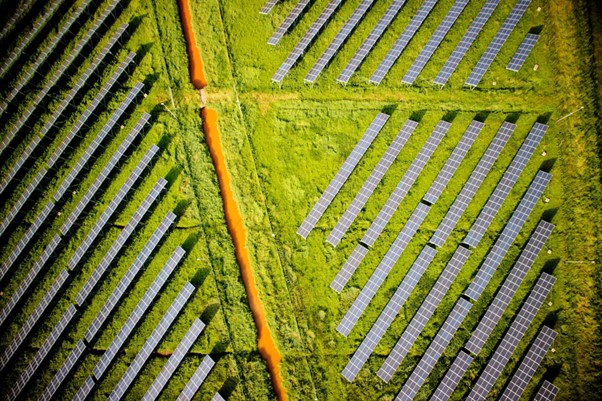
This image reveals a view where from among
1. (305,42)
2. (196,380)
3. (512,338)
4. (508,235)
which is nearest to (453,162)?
(508,235)

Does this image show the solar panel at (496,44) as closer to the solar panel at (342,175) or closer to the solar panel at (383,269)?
the solar panel at (342,175)

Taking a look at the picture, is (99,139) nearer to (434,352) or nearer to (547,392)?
(434,352)

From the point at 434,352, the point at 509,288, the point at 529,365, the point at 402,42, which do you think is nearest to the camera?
the point at 529,365

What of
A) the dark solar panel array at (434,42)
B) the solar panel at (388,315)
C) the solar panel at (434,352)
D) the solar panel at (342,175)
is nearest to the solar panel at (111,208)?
the solar panel at (342,175)

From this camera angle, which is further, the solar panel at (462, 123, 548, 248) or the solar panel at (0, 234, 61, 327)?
the solar panel at (0, 234, 61, 327)

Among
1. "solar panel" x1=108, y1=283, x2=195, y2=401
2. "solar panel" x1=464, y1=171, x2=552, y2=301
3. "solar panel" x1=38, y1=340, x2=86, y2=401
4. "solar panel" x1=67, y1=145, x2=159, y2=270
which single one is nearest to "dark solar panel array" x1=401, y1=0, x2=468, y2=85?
"solar panel" x1=464, y1=171, x2=552, y2=301

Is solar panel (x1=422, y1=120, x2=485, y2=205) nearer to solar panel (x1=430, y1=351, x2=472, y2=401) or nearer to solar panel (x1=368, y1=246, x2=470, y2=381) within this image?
solar panel (x1=368, y1=246, x2=470, y2=381)
